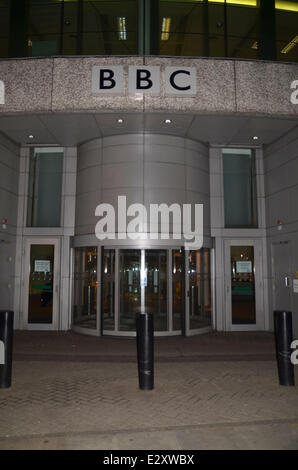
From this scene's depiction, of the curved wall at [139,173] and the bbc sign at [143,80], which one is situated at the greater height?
the bbc sign at [143,80]

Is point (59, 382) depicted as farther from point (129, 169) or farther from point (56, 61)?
point (56, 61)

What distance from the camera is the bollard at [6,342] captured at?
552 cm

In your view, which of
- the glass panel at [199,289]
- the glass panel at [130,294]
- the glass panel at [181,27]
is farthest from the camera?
the glass panel at [181,27]

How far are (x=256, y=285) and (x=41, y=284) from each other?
663 centimetres

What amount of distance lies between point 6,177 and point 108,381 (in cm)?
740

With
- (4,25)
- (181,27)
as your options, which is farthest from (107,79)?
(4,25)

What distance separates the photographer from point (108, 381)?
601 cm

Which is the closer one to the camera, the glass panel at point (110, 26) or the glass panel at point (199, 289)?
the glass panel at point (199, 289)

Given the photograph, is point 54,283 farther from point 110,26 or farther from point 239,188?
point 110,26

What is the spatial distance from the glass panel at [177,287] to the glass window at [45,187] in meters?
4.07

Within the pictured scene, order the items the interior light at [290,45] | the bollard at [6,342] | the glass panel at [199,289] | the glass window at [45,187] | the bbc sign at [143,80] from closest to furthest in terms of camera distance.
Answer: the bollard at [6,342] → the bbc sign at [143,80] → the glass panel at [199,289] → the interior light at [290,45] → the glass window at [45,187]

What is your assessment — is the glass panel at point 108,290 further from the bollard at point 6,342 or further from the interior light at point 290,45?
the interior light at point 290,45

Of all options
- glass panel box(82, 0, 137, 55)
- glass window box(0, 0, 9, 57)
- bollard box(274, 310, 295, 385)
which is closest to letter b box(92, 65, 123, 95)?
glass panel box(82, 0, 137, 55)

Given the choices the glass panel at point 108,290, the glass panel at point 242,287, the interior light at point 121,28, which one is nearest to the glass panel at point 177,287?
the glass panel at point 108,290
